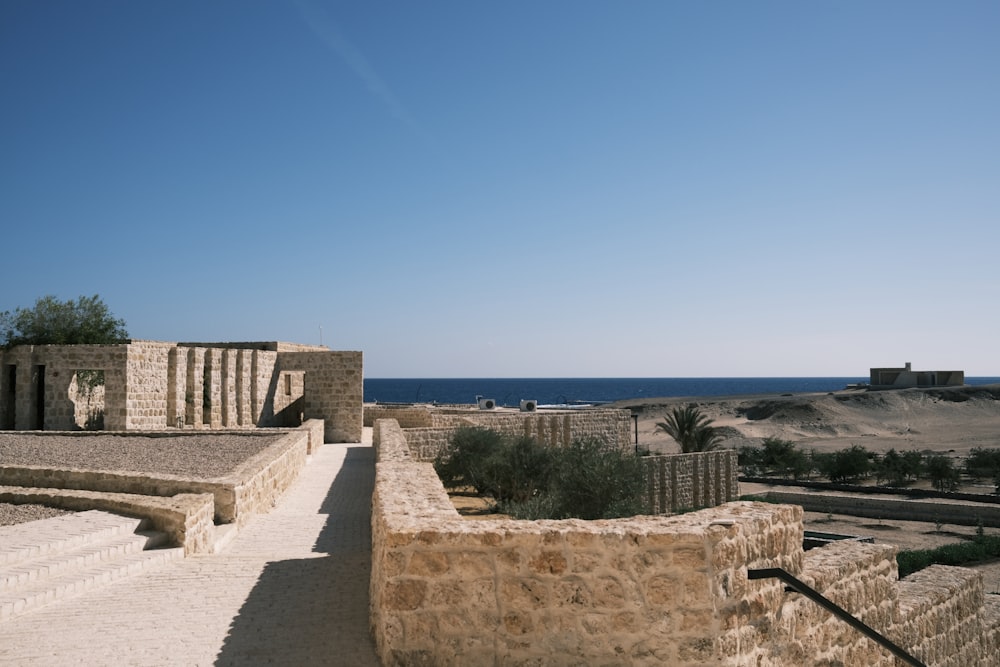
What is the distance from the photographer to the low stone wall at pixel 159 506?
25.0ft

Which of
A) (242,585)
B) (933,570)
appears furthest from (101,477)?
(933,570)

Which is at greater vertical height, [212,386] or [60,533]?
[212,386]

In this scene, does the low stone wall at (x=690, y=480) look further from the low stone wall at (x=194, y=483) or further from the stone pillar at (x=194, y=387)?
the low stone wall at (x=194, y=483)

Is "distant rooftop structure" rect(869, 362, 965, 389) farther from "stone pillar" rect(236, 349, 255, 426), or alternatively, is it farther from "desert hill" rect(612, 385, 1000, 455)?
"stone pillar" rect(236, 349, 255, 426)

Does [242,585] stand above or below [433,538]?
below

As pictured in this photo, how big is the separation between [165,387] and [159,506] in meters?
13.1

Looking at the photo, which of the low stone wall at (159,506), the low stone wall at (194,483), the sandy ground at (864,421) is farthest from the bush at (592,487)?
the sandy ground at (864,421)

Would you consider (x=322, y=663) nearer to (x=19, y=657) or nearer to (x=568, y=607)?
(x=568, y=607)

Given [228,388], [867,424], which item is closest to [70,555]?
[228,388]

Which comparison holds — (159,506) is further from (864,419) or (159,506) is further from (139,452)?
(864,419)

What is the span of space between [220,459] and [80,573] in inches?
247

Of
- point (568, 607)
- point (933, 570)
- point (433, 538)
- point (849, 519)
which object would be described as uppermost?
point (433, 538)

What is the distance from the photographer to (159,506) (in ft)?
25.5

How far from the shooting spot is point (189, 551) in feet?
24.9
